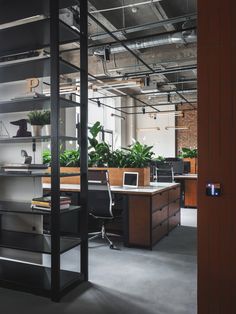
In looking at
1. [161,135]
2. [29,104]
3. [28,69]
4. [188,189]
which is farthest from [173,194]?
[161,135]

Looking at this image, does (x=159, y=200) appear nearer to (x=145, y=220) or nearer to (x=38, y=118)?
(x=145, y=220)

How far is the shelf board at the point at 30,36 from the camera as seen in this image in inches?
105

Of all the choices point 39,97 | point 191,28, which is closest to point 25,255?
point 39,97

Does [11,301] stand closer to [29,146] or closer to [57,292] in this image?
[57,292]

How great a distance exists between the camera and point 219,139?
2.03 metres

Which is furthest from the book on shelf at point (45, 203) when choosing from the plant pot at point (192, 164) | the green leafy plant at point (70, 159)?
the plant pot at point (192, 164)

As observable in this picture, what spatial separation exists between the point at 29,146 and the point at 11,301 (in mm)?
1520

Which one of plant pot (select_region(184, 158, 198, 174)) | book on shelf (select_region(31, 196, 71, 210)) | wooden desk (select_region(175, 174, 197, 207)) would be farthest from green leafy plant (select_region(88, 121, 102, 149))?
plant pot (select_region(184, 158, 198, 174))

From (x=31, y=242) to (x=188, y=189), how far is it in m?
5.05

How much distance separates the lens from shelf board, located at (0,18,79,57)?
268cm

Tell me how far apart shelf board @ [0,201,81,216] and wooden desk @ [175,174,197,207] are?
464cm

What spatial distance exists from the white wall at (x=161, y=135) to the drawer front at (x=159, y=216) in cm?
870

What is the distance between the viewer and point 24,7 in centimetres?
268

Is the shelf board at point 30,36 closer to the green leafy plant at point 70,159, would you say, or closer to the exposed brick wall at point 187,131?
the green leafy plant at point 70,159
